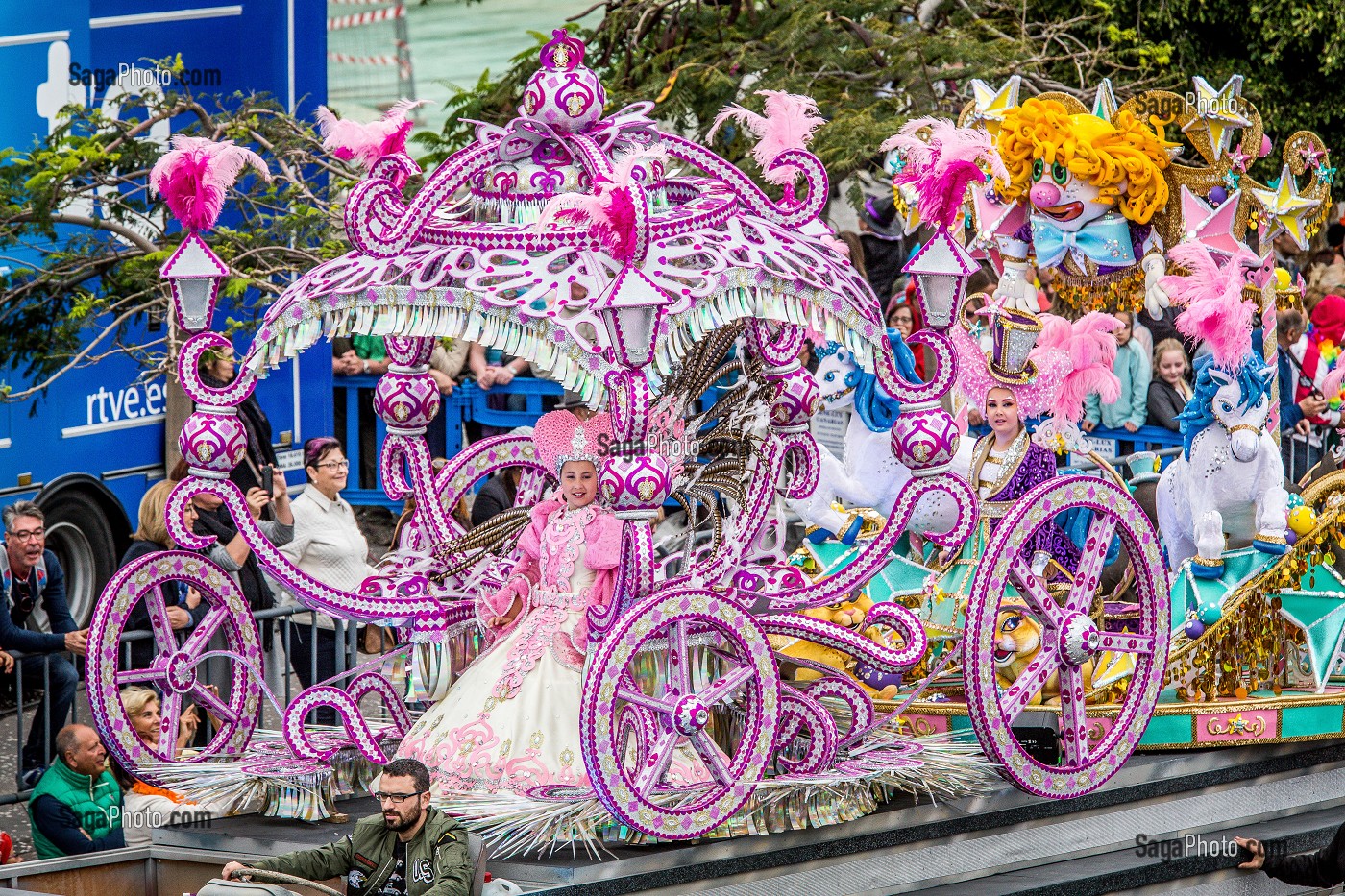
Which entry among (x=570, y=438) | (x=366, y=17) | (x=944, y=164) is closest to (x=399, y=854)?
(x=570, y=438)

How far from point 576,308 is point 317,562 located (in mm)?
3170

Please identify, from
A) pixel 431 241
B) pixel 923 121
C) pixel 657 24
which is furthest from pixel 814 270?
pixel 657 24

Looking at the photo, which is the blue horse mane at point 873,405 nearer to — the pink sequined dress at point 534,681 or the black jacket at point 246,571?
the pink sequined dress at point 534,681

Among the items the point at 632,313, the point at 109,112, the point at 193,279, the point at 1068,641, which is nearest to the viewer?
the point at 632,313

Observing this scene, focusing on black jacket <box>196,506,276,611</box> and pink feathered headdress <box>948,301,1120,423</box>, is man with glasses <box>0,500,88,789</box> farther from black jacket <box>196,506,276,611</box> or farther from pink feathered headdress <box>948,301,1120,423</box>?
pink feathered headdress <box>948,301,1120,423</box>

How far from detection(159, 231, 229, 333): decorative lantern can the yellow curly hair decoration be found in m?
3.49

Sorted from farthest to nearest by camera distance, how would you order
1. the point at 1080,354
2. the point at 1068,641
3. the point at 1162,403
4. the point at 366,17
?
the point at 366,17
the point at 1162,403
the point at 1080,354
the point at 1068,641

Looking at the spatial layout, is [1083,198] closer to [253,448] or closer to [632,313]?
[632,313]

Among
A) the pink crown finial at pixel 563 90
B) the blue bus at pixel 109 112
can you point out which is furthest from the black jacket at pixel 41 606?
the pink crown finial at pixel 563 90

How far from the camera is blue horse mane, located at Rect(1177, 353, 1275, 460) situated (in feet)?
32.0

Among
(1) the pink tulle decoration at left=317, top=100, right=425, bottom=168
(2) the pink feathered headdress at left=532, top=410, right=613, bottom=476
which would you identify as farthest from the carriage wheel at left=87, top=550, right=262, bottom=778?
(1) the pink tulle decoration at left=317, top=100, right=425, bottom=168

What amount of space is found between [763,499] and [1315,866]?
251 cm

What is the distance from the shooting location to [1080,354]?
9.66m

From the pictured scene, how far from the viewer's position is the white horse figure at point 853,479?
1039 centimetres
